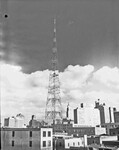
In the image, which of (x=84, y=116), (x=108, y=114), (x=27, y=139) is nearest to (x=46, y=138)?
(x=27, y=139)

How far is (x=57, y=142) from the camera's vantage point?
855 centimetres

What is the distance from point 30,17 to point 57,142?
260 inches

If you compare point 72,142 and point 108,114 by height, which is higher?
point 108,114

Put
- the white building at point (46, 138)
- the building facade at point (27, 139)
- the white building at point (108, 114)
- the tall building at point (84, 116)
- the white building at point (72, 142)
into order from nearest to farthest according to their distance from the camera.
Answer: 1. the building facade at point (27, 139)
2. the white building at point (46, 138)
3. the white building at point (72, 142)
4. the tall building at point (84, 116)
5. the white building at point (108, 114)

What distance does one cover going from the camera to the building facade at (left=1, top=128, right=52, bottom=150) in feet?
23.8

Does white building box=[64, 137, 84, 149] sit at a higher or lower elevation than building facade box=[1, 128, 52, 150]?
lower

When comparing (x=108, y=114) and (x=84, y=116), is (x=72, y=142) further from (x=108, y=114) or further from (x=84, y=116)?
(x=108, y=114)

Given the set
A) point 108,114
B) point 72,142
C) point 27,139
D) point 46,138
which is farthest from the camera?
point 108,114

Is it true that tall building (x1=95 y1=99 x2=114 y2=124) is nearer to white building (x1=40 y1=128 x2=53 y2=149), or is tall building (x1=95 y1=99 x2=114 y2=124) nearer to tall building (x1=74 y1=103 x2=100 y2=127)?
tall building (x1=74 y1=103 x2=100 y2=127)

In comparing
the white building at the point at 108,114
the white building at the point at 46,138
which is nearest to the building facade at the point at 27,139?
the white building at the point at 46,138

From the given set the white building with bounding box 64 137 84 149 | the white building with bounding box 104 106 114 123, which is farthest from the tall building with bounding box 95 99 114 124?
the white building with bounding box 64 137 84 149

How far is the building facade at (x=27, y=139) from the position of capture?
23.8ft

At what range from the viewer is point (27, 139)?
7383 mm

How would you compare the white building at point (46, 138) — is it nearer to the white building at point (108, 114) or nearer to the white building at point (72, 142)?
the white building at point (72, 142)
